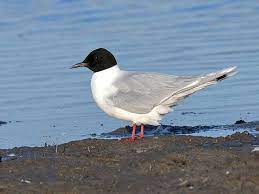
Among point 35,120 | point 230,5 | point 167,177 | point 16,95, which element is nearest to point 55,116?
point 35,120

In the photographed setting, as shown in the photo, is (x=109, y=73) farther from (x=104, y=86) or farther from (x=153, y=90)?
(x=153, y=90)

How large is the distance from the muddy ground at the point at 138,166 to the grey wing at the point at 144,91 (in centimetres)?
45

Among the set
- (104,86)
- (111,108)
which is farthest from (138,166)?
(104,86)

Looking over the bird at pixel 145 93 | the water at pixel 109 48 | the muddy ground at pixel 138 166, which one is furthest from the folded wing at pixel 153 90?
the water at pixel 109 48

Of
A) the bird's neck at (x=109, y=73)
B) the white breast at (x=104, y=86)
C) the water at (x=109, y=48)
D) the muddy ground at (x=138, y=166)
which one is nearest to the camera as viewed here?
the muddy ground at (x=138, y=166)

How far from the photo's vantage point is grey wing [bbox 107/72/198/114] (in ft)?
35.2

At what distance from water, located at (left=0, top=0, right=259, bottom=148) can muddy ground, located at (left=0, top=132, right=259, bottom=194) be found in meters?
1.59

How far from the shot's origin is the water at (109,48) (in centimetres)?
1245

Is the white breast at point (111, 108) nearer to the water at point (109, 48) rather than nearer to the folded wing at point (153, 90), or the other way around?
the folded wing at point (153, 90)

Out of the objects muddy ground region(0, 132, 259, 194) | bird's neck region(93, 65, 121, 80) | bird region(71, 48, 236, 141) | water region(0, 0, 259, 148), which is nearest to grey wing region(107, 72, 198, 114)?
bird region(71, 48, 236, 141)

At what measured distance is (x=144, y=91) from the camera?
1080cm

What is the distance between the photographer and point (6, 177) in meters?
8.73

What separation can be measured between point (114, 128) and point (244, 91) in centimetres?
204

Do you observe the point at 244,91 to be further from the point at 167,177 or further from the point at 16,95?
the point at 167,177
